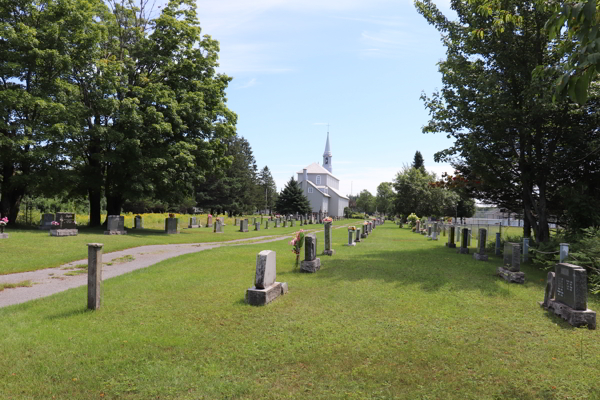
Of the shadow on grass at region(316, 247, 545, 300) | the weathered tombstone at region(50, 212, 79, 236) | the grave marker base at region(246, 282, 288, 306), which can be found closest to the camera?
the grave marker base at region(246, 282, 288, 306)

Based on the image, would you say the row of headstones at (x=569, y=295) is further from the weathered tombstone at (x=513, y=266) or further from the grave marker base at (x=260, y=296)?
the grave marker base at (x=260, y=296)

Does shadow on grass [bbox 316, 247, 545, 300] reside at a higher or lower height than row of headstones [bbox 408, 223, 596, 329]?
lower

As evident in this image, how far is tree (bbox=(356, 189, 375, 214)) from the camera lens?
117994 mm

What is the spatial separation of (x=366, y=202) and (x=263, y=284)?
117186mm

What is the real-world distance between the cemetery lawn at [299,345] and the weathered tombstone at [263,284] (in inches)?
8.0

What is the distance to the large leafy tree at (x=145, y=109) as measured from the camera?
22.6 metres

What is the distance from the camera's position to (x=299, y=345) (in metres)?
5.07

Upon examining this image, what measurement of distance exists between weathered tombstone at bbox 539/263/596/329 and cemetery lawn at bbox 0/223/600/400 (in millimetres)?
234

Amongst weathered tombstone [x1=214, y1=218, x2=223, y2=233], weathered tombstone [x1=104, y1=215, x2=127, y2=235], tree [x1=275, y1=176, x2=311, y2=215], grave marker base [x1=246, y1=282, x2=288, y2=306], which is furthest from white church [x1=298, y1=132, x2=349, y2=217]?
grave marker base [x1=246, y1=282, x2=288, y2=306]

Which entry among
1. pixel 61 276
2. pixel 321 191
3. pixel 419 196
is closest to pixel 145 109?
pixel 61 276

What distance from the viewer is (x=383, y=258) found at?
13.2 meters

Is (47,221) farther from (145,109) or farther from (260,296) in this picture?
(260,296)

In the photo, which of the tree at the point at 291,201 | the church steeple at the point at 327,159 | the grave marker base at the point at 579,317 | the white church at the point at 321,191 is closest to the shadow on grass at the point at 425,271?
the grave marker base at the point at 579,317

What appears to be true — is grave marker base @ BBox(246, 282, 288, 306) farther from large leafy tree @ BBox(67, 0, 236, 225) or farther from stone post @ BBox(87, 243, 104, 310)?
large leafy tree @ BBox(67, 0, 236, 225)
